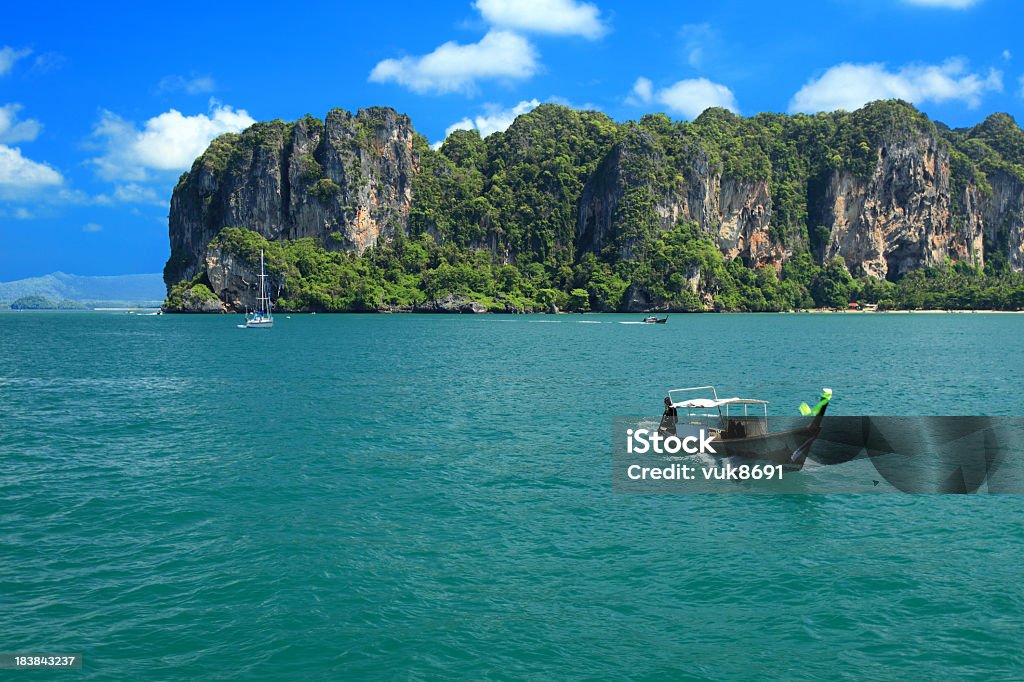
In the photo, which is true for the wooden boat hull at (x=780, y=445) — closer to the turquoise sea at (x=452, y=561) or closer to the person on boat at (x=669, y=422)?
the person on boat at (x=669, y=422)

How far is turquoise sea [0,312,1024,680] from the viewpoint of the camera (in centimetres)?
1441

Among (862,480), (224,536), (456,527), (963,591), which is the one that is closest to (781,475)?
(862,480)

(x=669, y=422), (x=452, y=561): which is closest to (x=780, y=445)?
(x=669, y=422)

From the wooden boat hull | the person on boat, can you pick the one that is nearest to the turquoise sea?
the wooden boat hull

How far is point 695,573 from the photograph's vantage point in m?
18.1

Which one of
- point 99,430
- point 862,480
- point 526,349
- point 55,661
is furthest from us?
point 526,349

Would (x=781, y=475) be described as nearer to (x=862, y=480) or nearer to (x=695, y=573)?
(x=862, y=480)

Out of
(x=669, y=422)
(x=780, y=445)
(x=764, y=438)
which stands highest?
(x=669, y=422)

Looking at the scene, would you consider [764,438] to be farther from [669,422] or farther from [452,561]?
[452,561]

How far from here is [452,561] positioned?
18.9 metres

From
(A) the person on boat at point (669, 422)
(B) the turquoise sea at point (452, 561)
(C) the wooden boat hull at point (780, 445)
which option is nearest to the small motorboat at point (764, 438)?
(C) the wooden boat hull at point (780, 445)

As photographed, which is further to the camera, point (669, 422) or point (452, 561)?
point (669, 422)

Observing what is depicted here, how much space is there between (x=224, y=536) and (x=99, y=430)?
1994 centimetres

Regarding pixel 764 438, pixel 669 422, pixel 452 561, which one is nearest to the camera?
pixel 452 561
